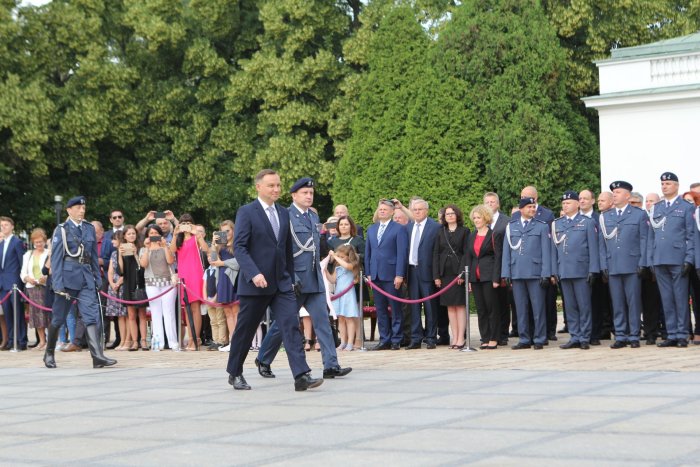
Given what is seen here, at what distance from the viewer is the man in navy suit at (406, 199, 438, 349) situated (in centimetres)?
1653

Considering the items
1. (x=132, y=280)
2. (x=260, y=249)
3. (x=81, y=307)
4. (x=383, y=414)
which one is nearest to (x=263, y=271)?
(x=260, y=249)

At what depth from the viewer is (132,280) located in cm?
1850

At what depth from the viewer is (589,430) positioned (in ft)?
27.2

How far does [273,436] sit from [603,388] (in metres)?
3.38

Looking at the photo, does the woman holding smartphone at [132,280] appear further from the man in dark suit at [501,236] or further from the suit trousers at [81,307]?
the man in dark suit at [501,236]

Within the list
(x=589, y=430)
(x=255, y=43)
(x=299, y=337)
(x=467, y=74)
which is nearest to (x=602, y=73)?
(x=467, y=74)

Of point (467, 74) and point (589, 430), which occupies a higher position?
point (467, 74)

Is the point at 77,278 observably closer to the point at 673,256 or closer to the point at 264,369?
the point at 264,369

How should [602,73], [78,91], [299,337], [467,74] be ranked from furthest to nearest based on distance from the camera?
1. [78,91]
2. [467,74]
3. [602,73]
4. [299,337]

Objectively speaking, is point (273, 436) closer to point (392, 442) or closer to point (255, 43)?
point (392, 442)

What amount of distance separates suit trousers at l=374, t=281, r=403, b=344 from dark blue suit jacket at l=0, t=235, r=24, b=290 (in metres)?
6.43

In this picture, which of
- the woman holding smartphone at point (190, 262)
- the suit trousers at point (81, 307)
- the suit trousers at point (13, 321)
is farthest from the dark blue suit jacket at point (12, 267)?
the suit trousers at point (81, 307)

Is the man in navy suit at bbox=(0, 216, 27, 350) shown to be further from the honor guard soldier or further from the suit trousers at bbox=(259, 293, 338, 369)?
the honor guard soldier

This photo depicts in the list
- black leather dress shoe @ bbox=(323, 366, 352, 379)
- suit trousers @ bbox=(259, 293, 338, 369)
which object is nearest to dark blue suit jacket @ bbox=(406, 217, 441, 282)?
suit trousers @ bbox=(259, 293, 338, 369)
